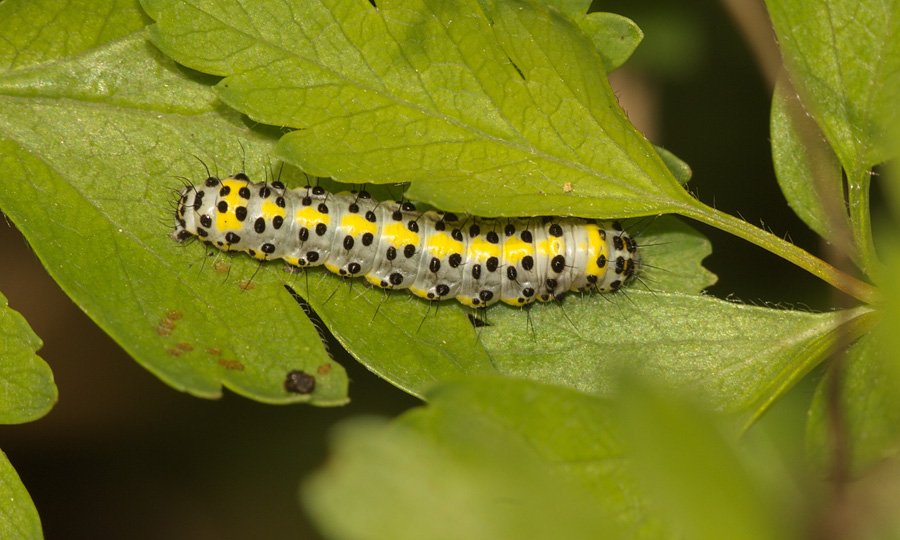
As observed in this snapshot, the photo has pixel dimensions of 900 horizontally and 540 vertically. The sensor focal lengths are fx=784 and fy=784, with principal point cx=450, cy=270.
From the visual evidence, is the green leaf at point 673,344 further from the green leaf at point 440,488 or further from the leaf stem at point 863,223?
the green leaf at point 440,488

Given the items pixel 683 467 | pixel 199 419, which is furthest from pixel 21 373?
pixel 683 467

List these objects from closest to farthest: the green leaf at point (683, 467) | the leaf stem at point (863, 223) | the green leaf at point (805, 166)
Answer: the green leaf at point (683, 467)
the leaf stem at point (863, 223)
the green leaf at point (805, 166)

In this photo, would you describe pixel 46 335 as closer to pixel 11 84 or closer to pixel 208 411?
pixel 208 411

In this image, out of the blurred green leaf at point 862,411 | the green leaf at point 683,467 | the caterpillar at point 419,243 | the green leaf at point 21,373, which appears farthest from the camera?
the caterpillar at point 419,243

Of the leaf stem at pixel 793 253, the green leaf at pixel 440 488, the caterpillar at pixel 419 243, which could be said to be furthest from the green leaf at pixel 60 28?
the leaf stem at pixel 793 253

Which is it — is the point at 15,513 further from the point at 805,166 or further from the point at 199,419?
the point at 805,166

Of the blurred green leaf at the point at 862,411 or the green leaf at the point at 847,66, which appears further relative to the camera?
the green leaf at the point at 847,66

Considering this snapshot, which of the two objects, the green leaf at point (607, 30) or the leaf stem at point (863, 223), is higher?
the green leaf at point (607, 30)
